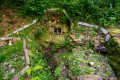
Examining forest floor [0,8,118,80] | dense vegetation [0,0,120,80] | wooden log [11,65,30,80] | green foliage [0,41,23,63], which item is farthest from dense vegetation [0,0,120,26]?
wooden log [11,65,30,80]

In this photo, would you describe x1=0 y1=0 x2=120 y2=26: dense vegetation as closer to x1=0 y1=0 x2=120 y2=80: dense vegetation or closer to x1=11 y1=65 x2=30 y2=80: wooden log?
x1=0 y1=0 x2=120 y2=80: dense vegetation

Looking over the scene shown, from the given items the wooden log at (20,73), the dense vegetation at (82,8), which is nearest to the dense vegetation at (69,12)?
the dense vegetation at (82,8)

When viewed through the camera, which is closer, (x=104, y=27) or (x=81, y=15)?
(x=104, y=27)

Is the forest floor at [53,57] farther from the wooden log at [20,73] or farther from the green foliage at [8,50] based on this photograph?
the wooden log at [20,73]

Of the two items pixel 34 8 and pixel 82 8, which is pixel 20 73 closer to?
pixel 34 8

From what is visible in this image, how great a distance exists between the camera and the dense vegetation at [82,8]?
5.53 meters

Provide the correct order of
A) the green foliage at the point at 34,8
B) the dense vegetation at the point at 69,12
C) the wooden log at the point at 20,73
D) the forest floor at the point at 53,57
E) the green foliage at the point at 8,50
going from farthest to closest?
the green foliage at the point at 34,8 → the dense vegetation at the point at 69,12 → the green foliage at the point at 8,50 → the forest floor at the point at 53,57 → the wooden log at the point at 20,73

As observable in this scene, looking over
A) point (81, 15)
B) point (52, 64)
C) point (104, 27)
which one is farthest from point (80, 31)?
point (52, 64)

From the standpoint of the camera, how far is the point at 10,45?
4520 millimetres

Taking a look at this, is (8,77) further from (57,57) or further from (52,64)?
(57,57)

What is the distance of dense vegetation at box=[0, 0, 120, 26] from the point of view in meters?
5.53

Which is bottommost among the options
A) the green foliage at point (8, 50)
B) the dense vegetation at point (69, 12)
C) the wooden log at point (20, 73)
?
the wooden log at point (20, 73)

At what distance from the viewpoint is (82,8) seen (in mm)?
6059

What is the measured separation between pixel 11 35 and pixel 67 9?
4.86 metres
